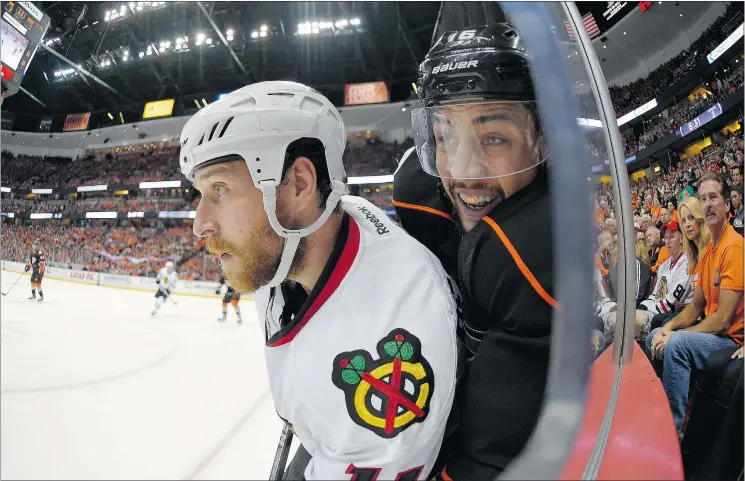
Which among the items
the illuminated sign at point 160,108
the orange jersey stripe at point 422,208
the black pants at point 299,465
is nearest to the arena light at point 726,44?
the orange jersey stripe at point 422,208

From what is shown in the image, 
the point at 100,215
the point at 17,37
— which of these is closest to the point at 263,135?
the point at 17,37

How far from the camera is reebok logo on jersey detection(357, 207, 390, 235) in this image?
0.76m

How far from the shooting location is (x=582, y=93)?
1.14 ft

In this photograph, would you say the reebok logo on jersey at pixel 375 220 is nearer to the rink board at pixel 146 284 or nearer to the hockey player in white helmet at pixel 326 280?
the hockey player in white helmet at pixel 326 280

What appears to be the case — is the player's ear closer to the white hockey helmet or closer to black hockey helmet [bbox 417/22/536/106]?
the white hockey helmet

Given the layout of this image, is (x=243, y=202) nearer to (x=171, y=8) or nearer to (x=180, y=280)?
(x=180, y=280)

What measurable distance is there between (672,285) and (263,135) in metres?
1.36

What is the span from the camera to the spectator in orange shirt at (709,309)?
1.16m

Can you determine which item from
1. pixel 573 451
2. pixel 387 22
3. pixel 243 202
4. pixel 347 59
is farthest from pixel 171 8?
pixel 573 451

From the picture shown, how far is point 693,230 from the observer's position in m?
1.30

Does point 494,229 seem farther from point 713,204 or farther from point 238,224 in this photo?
point 713,204

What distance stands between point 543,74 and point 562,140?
5 cm

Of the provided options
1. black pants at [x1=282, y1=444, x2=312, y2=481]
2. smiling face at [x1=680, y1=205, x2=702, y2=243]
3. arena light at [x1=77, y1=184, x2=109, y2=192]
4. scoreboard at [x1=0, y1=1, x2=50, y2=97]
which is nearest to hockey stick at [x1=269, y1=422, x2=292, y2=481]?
black pants at [x1=282, y1=444, x2=312, y2=481]

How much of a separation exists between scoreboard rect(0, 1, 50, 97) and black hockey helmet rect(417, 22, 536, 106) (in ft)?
6.93
